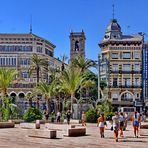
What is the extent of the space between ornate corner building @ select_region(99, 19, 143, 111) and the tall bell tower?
89.6 feet

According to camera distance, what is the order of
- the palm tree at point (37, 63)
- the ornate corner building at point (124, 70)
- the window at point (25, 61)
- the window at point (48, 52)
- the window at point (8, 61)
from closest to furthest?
1. the palm tree at point (37, 63)
2. the ornate corner building at point (124, 70)
3. the window at point (8, 61)
4. the window at point (25, 61)
5. the window at point (48, 52)

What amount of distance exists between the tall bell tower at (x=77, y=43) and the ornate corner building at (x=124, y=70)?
89.6ft

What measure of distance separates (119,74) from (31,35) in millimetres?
22942

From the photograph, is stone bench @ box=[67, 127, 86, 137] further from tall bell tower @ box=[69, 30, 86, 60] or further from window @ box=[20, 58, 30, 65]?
tall bell tower @ box=[69, 30, 86, 60]

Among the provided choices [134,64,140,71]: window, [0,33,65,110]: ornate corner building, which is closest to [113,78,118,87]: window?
[134,64,140,71]: window

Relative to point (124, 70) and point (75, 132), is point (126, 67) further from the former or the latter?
point (75, 132)

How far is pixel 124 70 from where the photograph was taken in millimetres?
88750

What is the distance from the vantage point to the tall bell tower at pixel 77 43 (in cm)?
11606

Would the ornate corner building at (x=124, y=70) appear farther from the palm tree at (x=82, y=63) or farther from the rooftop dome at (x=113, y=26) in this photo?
the palm tree at (x=82, y=63)

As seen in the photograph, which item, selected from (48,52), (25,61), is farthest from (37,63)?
(48,52)

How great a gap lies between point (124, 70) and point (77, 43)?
32.4 metres

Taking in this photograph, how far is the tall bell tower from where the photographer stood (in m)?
116

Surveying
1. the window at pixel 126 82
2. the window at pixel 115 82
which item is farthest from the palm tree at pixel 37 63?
the window at pixel 126 82

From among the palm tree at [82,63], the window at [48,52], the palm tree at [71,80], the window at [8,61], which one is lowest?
the palm tree at [71,80]
